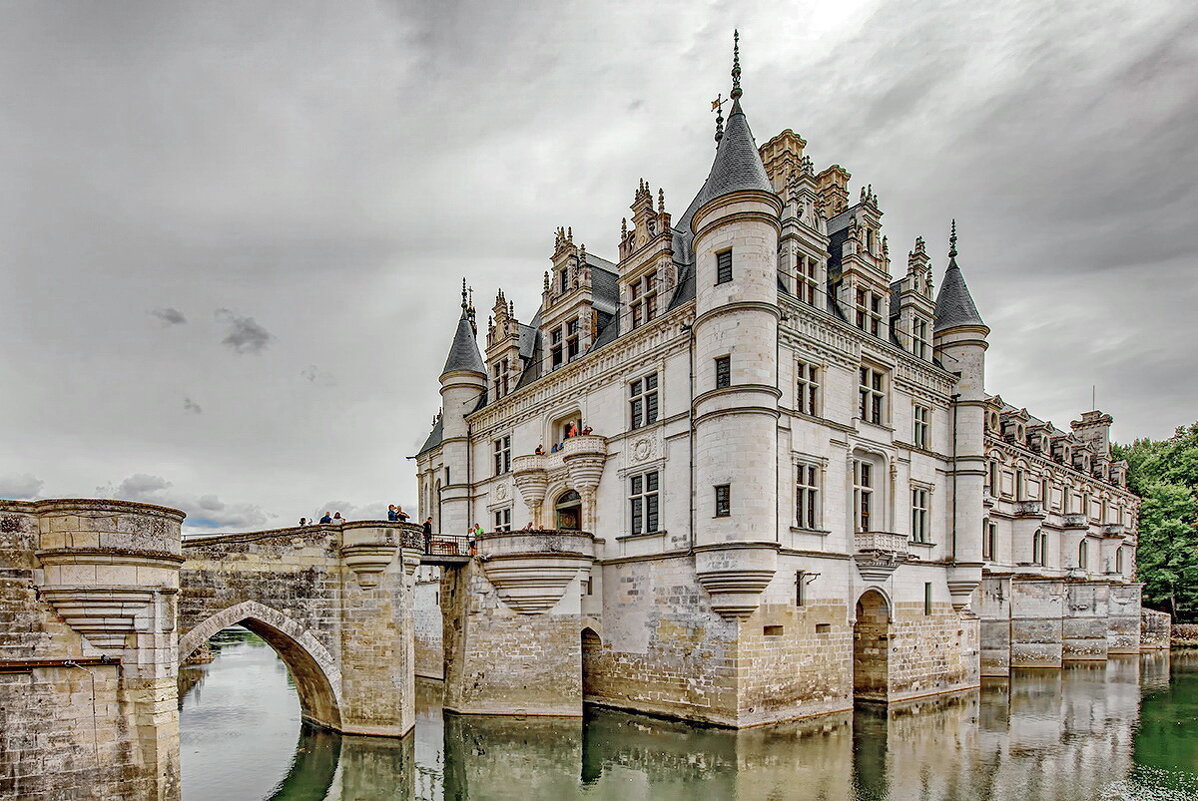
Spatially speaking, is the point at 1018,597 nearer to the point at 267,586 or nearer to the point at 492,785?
the point at 492,785

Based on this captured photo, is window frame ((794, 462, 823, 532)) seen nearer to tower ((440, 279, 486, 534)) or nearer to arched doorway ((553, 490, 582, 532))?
arched doorway ((553, 490, 582, 532))

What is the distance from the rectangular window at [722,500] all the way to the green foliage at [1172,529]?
154ft

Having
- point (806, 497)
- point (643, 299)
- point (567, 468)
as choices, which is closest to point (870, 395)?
point (806, 497)

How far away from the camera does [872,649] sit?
86.3ft

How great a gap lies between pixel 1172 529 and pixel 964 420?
34657mm

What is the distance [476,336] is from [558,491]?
12264mm

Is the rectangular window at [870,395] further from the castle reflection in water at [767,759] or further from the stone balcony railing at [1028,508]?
the stone balcony railing at [1028,508]

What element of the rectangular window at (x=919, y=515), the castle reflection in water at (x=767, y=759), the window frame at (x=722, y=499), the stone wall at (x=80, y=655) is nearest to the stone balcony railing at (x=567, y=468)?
the window frame at (x=722, y=499)

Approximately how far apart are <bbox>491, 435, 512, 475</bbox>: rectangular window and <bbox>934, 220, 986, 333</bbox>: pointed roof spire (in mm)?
19085

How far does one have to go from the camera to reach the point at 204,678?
112 feet

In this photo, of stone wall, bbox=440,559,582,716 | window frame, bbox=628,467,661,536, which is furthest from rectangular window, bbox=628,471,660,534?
stone wall, bbox=440,559,582,716

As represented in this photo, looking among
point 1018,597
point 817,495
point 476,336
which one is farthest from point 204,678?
point 1018,597

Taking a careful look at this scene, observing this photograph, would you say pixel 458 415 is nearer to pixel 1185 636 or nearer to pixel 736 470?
pixel 736 470

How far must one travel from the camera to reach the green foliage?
169ft
